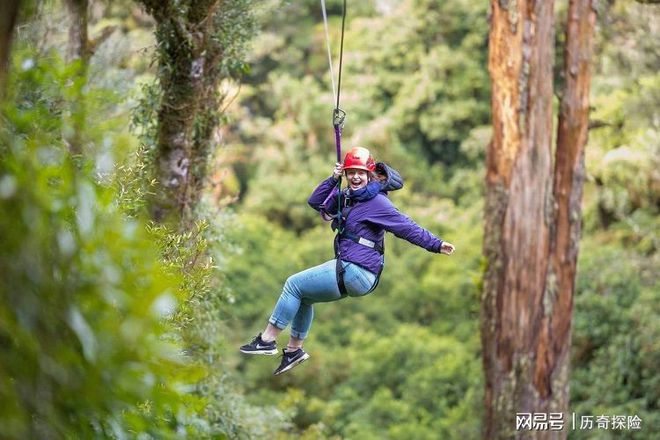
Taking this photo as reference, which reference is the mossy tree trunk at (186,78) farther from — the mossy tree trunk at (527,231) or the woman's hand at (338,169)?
the mossy tree trunk at (527,231)

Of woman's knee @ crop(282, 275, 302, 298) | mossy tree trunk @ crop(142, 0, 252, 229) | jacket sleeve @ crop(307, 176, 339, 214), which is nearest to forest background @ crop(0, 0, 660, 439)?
mossy tree trunk @ crop(142, 0, 252, 229)

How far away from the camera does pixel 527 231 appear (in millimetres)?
10617

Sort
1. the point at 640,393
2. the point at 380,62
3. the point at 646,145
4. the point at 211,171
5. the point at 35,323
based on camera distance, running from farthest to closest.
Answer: the point at 380,62
the point at 646,145
the point at 640,393
the point at 211,171
the point at 35,323

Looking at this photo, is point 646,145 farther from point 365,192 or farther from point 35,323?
point 35,323

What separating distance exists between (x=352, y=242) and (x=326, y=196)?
0.37 metres

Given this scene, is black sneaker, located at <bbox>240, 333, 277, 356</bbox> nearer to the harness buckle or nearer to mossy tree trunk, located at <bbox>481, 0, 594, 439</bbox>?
the harness buckle

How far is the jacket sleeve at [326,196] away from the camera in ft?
21.2

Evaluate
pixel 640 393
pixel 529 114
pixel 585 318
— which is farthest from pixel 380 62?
pixel 529 114

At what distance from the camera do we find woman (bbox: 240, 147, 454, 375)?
6.26 m

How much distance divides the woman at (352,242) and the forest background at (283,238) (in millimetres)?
622

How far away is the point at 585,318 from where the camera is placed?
15047mm

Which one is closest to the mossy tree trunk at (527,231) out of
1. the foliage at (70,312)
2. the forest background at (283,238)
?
the forest background at (283,238)

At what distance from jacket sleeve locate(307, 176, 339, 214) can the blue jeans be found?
0.38 metres

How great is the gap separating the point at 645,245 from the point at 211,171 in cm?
999
